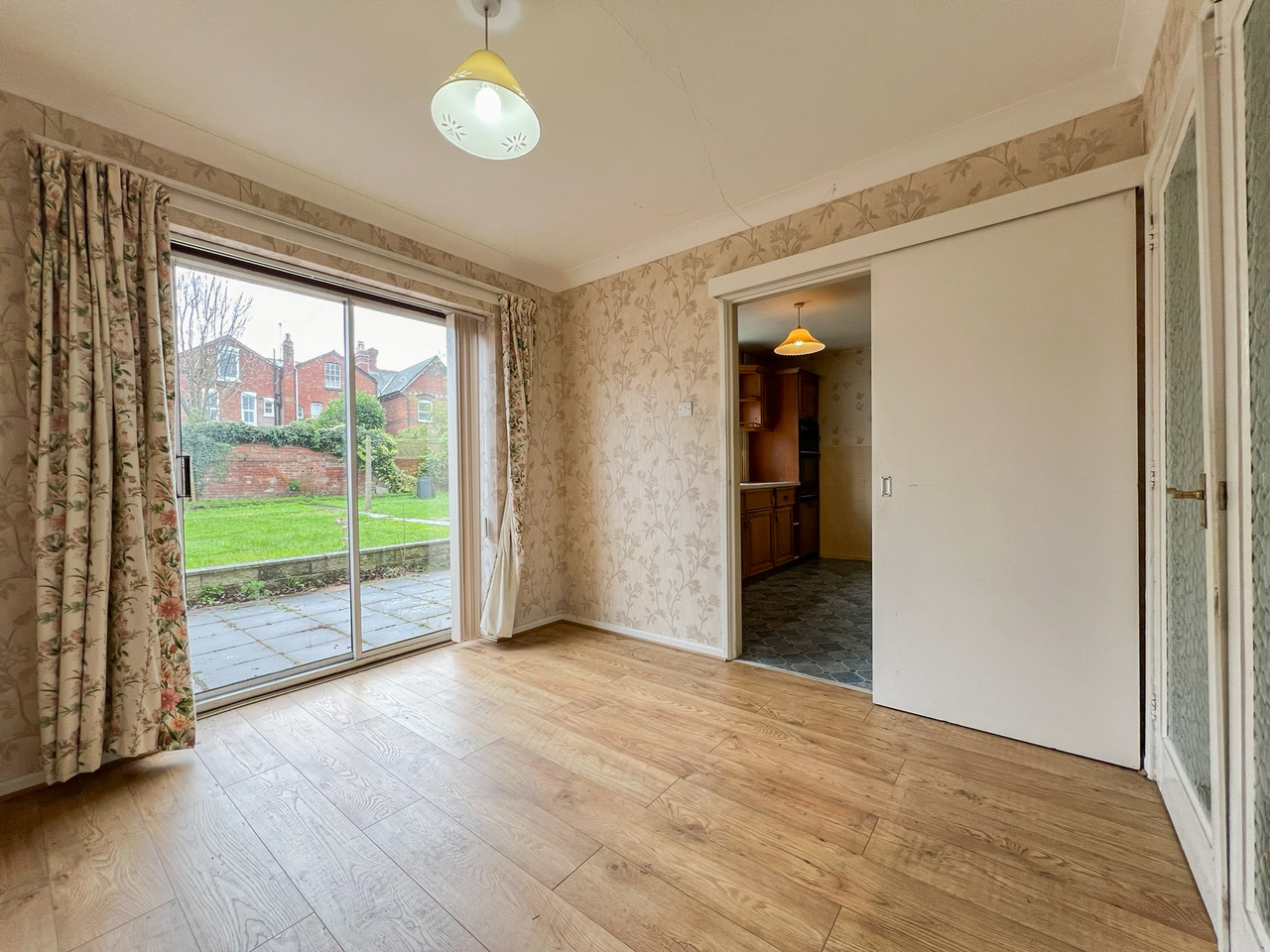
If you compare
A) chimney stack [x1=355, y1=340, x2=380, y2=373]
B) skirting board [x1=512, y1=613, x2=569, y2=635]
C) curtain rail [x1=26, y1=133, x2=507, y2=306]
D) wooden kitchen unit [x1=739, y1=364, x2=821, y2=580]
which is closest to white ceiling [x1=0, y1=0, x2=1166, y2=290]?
curtain rail [x1=26, y1=133, x2=507, y2=306]

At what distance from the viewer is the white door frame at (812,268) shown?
5.90 ft

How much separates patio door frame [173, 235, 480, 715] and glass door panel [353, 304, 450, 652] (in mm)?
45

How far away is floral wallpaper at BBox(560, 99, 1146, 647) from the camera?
2482 mm

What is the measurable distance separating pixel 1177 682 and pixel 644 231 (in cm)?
310

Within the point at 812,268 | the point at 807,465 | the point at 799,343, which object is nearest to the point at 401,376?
the point at 812,268

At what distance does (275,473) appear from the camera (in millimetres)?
2586

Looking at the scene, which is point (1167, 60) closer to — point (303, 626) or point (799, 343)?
point (799, 343)

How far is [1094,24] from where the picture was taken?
1.61 meters

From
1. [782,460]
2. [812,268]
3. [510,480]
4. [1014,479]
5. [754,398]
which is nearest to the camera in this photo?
[1014,479]

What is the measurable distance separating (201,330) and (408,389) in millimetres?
1018

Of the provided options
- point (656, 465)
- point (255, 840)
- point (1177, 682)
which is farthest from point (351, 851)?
point (1177, 682)

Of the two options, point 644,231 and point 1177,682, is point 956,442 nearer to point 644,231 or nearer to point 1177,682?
point 1177,682

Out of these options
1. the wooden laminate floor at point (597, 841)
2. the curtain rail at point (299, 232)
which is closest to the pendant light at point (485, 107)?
the curtain rail at point (299, 232)

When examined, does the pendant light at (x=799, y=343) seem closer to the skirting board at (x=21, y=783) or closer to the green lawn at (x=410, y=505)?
the green lawn at (x=410, y=505)
